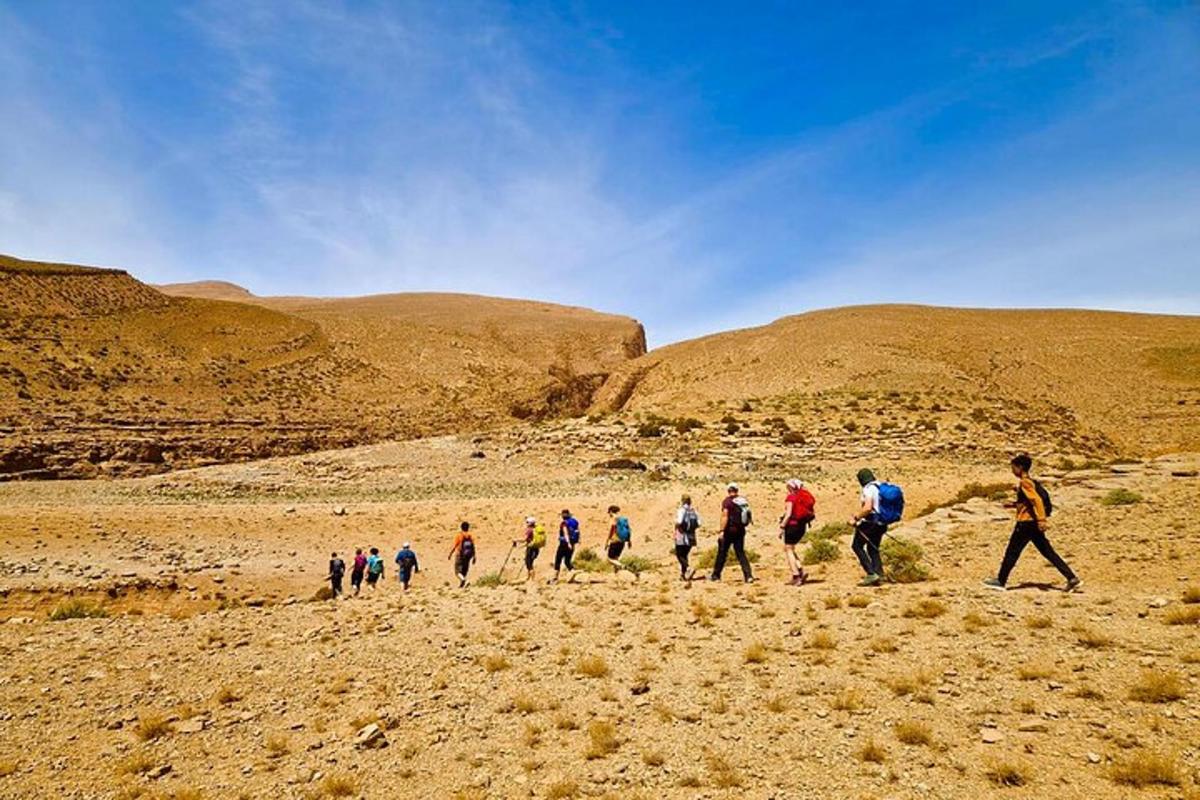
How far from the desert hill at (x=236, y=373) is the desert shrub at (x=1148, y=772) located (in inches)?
2038

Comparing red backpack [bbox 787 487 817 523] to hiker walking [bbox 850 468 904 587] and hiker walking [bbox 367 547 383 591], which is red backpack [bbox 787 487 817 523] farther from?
hiker walking [bbox 367 547 383 591]

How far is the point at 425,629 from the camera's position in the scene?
10.3 meters

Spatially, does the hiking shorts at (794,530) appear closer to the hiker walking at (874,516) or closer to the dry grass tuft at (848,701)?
the hiker walking at (874,516)

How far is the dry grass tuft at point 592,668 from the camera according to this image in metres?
8.05

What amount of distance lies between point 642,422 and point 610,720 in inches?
1328

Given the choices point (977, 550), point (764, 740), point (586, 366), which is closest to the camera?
point (764, 740)

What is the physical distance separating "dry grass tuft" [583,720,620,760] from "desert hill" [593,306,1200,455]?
1255 inches

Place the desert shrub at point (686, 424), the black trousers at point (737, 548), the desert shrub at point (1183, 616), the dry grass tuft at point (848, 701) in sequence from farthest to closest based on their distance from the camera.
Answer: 1. the desert shrub at point (686, 424)
2. the black trousers at point (737, 548)
3. the desert shrub at point (1183, 616)
4. the dry grass tuft at point (848, 701)

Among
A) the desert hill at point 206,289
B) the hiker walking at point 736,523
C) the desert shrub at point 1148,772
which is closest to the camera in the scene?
the desert shrub at point 1148,772

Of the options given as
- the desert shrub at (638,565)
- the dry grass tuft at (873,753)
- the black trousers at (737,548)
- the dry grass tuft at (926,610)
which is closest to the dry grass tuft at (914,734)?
the dry grass tuft at (873,753)

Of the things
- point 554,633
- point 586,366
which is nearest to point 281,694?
point 554,633

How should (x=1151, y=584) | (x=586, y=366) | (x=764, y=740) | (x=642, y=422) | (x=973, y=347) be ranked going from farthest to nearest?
1. (x=586, y=366)
2. (x=973, y=347)
3. (x=642, y=422)
4. (x=1151, y=584)
5. (x=764, y=740)

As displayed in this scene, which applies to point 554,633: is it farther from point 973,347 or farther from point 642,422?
point 973,347

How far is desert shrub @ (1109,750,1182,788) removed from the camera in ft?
15.0
